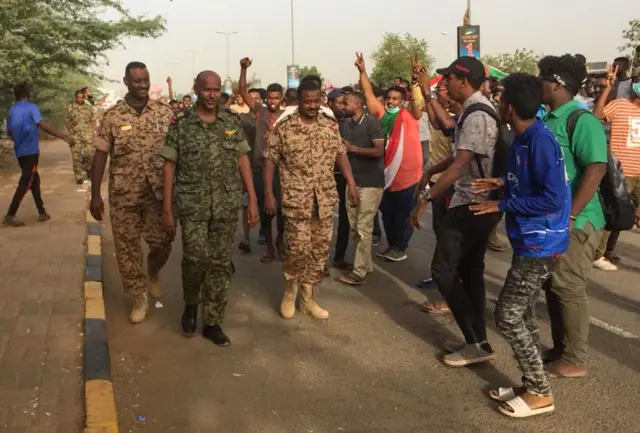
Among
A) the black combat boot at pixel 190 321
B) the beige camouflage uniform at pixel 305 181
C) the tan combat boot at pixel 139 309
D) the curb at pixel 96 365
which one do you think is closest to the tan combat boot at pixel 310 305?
the beige camouflage uniform at pixel 305 181

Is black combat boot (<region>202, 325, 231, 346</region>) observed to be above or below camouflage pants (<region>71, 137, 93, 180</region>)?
below

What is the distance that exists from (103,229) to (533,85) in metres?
7.19

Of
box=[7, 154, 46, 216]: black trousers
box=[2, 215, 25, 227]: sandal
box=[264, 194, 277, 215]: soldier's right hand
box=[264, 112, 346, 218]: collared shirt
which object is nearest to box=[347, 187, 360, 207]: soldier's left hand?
box=[264, 112, 346, 218]: collared shirt

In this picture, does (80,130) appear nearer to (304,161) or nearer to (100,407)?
(304,161)

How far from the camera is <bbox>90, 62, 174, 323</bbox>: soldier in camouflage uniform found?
15.5 ft

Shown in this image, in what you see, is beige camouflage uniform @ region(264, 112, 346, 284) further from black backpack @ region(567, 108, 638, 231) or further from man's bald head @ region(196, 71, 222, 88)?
black backpack @ region(567, 108, 638, 231)

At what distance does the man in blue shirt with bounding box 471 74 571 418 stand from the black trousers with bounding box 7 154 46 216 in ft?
22.3

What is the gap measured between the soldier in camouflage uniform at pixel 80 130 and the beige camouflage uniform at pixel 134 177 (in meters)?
8.92

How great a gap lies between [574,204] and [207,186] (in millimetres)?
2366

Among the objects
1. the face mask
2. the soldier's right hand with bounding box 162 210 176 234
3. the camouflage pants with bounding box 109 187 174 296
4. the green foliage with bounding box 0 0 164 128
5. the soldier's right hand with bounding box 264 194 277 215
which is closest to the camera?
the soldier's right hand with bounding box 162 210 176 234

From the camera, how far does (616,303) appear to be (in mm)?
5508

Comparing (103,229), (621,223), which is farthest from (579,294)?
(103,229)

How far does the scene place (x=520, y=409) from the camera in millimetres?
3496

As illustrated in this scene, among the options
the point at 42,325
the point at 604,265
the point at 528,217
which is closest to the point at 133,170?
the point at 42,325
